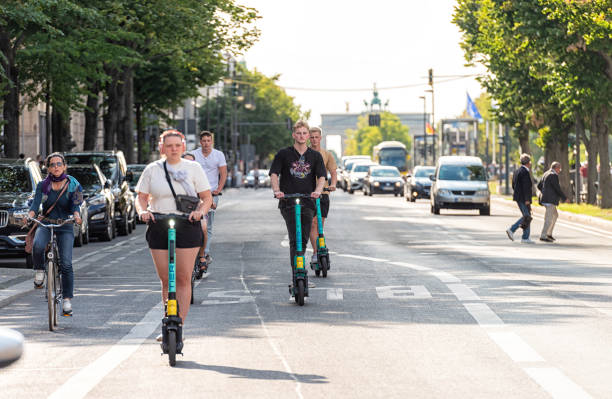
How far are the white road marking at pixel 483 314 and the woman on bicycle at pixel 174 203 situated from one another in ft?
9.51

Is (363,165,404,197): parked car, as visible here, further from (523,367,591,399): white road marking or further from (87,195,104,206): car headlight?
(523,367,591,399): white road marking

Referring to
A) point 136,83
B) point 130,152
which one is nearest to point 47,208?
point 130,152

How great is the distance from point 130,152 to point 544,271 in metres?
30.7

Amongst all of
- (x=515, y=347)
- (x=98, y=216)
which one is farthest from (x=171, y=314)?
(x=98, y=216)

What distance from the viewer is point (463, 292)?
1310 centimetres

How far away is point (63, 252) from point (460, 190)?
27039 mm

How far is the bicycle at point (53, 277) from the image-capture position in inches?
413

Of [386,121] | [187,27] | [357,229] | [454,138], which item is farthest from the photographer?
[386,121]

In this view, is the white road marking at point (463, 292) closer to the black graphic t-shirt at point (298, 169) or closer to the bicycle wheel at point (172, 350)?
the black graphic t-shirt at point (298, 169)

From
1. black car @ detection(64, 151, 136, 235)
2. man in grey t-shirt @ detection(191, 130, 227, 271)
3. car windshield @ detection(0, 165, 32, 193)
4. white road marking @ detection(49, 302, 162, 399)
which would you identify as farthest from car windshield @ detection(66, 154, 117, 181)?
white road marking @ detection(49, 302, 162, 399)

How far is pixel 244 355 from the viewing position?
344 inches

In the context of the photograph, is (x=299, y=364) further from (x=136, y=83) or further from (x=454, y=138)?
(x=454, y=138)

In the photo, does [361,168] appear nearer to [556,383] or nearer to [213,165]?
[213,165]

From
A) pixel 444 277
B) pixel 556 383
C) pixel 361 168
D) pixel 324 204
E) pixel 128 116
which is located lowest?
pixel 444 277
